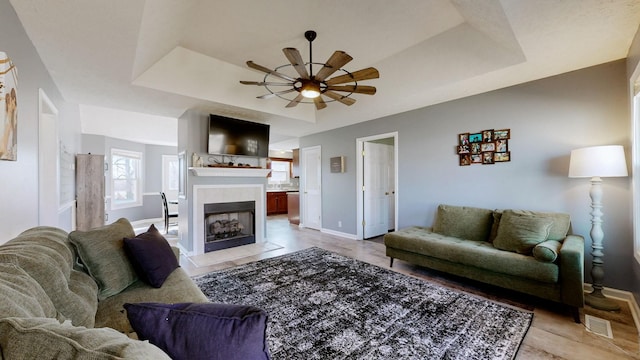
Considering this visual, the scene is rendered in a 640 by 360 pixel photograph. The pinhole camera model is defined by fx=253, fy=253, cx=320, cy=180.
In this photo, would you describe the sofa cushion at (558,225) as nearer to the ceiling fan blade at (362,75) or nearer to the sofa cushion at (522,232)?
the sofa cushion at (522,232)

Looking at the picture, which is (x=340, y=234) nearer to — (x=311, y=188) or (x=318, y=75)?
(x=311, y=188)

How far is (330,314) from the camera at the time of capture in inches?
87.9

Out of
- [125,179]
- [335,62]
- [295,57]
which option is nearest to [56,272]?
[295,57]

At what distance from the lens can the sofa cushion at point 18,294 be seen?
0.64 meters

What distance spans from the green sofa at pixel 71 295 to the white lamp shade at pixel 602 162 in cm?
341

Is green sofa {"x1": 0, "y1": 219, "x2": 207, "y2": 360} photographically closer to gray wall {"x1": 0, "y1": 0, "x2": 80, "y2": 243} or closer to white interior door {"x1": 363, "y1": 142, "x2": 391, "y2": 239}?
gray wall {"x1": 0, "y1": 0, "x2": 80, "y2": 243}

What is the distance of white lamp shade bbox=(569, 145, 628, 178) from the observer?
7.43ft

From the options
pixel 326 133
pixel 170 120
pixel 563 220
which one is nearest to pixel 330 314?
pixel 563 220

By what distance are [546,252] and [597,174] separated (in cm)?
86

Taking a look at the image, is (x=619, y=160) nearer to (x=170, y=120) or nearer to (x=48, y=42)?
(x=48, y=42)

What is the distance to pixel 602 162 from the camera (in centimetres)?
230

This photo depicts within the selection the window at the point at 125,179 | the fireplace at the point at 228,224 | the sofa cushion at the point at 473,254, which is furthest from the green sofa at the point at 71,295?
the window at the point at 125,179

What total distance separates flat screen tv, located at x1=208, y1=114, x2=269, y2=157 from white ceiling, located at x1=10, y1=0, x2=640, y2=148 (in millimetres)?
305

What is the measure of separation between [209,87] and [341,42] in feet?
6.29
